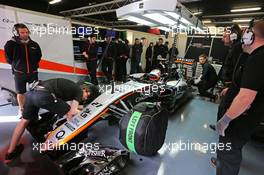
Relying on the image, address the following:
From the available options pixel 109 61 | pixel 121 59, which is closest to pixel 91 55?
pixel 109 61

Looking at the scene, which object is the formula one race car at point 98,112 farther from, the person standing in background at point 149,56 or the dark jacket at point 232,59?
the person standing in background at point 149,56

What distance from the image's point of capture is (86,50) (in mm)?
5441

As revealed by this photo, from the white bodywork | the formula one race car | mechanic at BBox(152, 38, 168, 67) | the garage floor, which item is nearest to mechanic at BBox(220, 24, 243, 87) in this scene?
the formula one race car

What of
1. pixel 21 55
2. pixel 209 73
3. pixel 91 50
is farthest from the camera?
pixel 91 50

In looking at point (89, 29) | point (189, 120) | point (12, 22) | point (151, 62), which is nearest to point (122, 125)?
point (189, 120)

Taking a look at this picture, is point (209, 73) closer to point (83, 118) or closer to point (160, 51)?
point (83, 118)

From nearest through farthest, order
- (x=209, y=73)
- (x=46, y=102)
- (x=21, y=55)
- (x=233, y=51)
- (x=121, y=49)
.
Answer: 1. (x=46, y=102)
2. (x=233, y=51)
3. (x=21, y=55)
4. (x=209, y=73)
5. (x=121, y=49)

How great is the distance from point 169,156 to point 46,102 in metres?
1.67

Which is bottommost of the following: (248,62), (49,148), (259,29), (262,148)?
(262,148)

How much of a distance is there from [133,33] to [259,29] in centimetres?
738

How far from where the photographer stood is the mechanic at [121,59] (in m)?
6.21

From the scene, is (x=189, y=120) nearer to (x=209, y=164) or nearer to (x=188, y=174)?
(x=209, y=164)

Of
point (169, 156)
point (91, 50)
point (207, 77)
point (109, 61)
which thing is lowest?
point (169, 156)

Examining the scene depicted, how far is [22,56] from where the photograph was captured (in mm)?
2779
